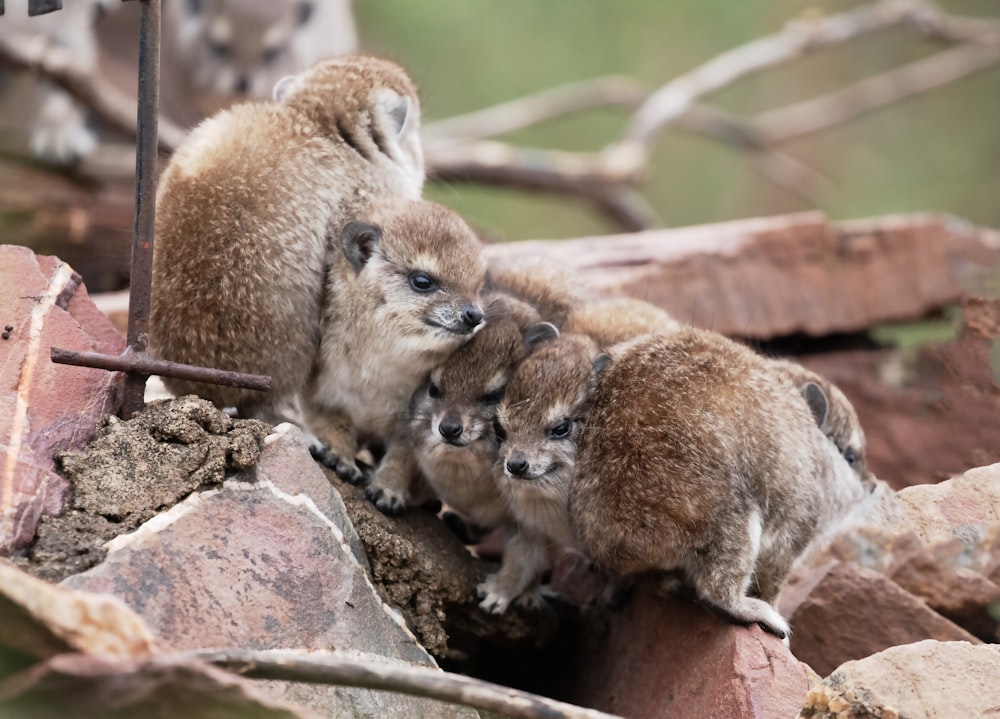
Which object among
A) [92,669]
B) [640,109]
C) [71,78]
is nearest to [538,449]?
[92,669]

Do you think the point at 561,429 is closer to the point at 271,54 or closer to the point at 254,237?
the point at 254,237

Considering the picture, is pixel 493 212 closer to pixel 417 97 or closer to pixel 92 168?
pixel 92 168

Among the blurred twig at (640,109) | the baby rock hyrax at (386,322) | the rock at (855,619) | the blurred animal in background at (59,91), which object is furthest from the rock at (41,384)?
the blurred animal in background at (59,91)

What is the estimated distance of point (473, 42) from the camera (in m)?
15.7

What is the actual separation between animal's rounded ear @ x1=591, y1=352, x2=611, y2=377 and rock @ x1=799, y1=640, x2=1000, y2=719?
4.96ft

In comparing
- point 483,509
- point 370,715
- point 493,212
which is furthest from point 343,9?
point 370,715

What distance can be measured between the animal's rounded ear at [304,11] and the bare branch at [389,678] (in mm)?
10861

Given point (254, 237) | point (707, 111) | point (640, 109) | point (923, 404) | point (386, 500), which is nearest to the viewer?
point (254, 237)

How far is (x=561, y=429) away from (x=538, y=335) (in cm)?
46

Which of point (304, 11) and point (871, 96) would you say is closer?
point (871, 96)

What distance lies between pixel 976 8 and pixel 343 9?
341 inches

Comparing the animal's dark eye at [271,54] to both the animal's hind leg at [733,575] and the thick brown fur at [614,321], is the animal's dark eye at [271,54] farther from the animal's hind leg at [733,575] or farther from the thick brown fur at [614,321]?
the animal's hind leg at [733,575]

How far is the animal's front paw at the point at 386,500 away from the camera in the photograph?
4.91 metres

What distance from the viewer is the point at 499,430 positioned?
15.9 feet
